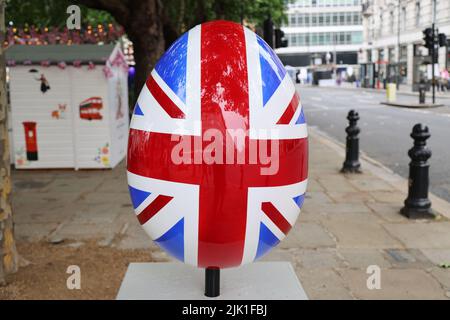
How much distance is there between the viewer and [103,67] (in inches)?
392

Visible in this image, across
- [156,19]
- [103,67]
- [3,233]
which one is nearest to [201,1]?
[156,19]

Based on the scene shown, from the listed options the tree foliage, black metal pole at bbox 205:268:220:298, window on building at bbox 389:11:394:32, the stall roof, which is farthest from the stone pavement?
window on building at bbox 389:11:394:32

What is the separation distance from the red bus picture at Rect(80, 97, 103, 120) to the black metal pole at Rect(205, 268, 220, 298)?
27.1 feet

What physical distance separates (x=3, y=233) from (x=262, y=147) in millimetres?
3184

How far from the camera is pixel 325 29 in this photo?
282 ft

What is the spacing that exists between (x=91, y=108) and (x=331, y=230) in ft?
19.3

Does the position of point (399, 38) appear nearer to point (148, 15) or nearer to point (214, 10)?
point (214, 10)

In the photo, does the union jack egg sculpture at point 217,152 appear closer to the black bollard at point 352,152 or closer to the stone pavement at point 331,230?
the stone pavement at point 331,230

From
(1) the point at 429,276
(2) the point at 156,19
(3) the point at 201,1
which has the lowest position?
(1) the point at 429,276

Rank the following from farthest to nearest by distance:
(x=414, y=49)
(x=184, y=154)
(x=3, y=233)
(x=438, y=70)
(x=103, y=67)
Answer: (x=414, y=49), (x=438, y=70), (x=103, y=67), (x=3, y=233), (x=184, y=154)

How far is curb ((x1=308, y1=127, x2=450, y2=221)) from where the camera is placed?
7.16 meters

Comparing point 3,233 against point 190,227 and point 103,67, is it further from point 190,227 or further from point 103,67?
point 103,67
